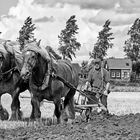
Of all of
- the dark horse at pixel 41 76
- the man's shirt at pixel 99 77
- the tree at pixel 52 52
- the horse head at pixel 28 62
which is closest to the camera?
the horse head at pixel 28 62

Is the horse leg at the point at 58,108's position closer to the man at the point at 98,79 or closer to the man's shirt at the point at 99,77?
the man at the point at 98,79

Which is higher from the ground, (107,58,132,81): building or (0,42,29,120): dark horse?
(107,58,132,81): building

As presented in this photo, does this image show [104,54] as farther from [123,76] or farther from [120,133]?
[120,133]

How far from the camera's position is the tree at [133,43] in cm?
9344

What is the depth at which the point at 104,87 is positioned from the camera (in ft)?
41.7

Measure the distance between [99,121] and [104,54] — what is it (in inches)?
3342

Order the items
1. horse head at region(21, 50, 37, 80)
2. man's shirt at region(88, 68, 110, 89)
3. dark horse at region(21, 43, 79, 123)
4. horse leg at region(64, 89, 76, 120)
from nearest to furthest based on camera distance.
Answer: horse head at region(21, 50, 37, 80), dark horse at region(21, 43, 79, 123), horse leg at region(64, 89, 76, 120), man's shirt at region(88, 68, 110, 89)

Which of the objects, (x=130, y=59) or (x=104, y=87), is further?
(x=130, y=59)

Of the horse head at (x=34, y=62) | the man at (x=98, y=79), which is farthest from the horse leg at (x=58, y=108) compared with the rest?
the man at (x=98, y=79)

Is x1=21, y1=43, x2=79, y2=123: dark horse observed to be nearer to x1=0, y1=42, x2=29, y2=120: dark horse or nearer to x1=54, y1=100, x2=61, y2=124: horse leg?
x1=54, y1=100, x2=61, y2=124: horse leg

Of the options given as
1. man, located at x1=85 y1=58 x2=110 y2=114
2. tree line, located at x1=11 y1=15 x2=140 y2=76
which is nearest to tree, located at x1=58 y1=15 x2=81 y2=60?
tree line, located at x1=11 y1=15 x2=140 y2=76

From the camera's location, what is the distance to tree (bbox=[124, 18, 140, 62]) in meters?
93.4

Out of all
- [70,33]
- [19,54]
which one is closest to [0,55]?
[19,54]

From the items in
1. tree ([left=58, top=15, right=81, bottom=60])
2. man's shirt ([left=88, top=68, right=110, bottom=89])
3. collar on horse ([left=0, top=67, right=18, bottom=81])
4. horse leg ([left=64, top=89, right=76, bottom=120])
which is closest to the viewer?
collar on horse ([left=0, top=67, right=18, bottom=81])
